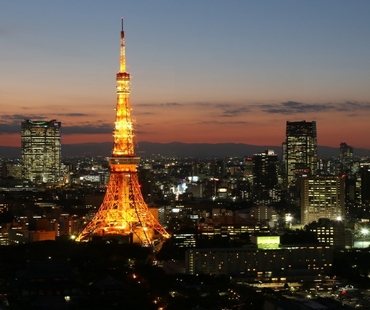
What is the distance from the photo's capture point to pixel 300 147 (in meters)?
56.6

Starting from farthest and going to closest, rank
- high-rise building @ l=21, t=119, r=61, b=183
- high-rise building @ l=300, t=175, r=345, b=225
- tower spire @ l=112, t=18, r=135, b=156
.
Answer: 1. high-rise building @ l=21, t=119, r=61, b=183
2. high-rise building @ l=300, t=175, r=345, b=225
3. tower spire @ l=112, t=18, r=135, b=156

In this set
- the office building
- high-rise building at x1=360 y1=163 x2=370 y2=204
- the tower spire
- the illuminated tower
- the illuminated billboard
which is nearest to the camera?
the office building

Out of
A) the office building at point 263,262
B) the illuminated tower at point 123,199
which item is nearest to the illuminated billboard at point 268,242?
the office building at point 263,262

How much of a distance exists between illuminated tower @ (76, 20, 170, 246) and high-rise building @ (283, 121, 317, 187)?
96.4 ft

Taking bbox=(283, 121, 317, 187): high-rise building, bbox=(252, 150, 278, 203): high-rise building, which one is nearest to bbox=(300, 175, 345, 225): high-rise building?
bbox=(252, 150, 278, 203): high-rise building

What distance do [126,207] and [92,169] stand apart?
44.2m

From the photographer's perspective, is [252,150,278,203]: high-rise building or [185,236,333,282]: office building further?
[252,150,278,203]: high-rise building

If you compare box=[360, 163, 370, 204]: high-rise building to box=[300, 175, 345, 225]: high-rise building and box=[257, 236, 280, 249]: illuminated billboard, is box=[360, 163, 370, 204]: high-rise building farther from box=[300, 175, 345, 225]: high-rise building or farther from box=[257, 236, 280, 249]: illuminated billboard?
box=[257, 236, 280, 249]: illuminated billboard

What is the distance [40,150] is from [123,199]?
37338 mm

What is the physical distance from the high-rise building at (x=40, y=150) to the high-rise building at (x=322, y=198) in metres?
26.8

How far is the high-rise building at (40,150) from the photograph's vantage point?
61781 millimetres

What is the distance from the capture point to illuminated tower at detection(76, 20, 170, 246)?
2541 centimetres

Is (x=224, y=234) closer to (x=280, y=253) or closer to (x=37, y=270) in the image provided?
(x=280, y=253)

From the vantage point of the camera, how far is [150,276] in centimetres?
1892
